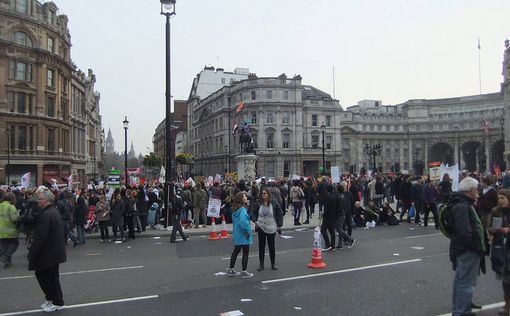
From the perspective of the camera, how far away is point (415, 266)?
378 inches

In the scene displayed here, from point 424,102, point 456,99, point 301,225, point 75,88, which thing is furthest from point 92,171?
point 456,99

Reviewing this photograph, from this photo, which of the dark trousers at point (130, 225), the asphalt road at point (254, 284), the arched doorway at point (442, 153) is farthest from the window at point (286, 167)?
the asphalt road at point (254, 284)

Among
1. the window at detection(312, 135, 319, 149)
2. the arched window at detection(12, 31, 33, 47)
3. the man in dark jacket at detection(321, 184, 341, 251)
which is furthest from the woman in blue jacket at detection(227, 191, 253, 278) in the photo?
the window at detection(312, 135, 319, 149)

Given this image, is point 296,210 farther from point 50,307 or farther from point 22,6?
point 22,6

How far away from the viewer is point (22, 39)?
44688 millimetres

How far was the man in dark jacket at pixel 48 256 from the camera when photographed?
6.67 m

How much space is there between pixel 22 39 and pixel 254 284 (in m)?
46.2

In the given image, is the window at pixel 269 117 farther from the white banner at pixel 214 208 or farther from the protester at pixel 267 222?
the protester at pixel 267 222

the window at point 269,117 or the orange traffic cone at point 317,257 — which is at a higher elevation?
the window at point 269,117

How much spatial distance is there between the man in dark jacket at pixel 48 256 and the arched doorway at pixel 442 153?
4681 inches

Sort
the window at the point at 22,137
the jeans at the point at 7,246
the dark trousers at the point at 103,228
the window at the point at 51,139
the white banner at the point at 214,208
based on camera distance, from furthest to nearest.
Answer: the window at the point at 51,139 < the window at the point at 22,137 < the white banner at the point at 214,208 < the dark trousers at the point at 103,228 < the jeans at the point at 7,246

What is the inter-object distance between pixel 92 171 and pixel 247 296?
2992 inches

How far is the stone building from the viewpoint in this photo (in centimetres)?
4312

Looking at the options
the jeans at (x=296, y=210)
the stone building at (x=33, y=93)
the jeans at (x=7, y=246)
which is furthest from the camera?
the stone building at (x=33, y=93)
